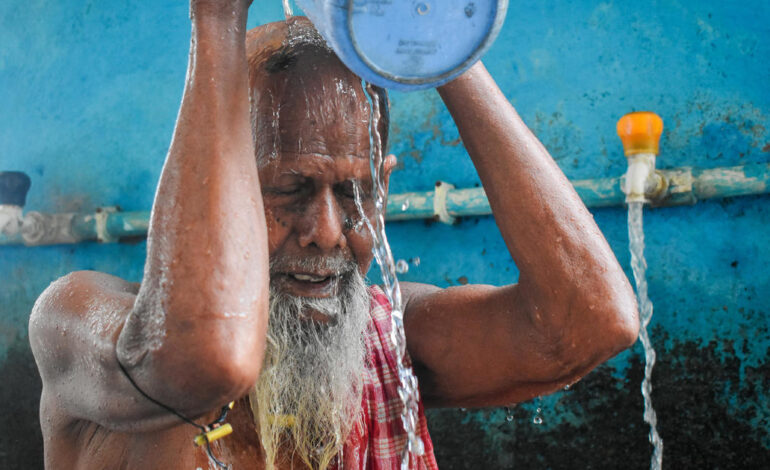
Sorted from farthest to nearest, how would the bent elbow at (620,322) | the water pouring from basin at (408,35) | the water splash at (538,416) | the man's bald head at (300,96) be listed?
the water splash at (538,416), the man's bald head at (300,96), the bent elbow at (620,322), the water pouring from basin at (408,35)

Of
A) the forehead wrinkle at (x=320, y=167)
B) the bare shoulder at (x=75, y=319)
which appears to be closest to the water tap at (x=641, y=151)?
the forehead wrinkle at (x=320, y=167)

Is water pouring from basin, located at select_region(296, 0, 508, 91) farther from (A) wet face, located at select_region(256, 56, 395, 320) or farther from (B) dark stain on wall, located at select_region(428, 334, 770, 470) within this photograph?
(B) dark stain on wall, located at select_region(428, 334, 770, 470)

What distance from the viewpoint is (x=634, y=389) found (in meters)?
2.34

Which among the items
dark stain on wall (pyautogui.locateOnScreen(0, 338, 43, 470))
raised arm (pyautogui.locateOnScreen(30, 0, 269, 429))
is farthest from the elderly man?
dark stain on wall (pyautogui.locateOnScreen(0, 338, 43, 470))

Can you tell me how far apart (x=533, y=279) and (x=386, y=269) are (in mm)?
371

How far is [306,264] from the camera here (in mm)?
1438

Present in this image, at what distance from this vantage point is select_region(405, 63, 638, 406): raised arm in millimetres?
1353

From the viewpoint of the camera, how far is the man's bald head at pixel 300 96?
1.44 metres

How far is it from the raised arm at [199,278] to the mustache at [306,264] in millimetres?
315

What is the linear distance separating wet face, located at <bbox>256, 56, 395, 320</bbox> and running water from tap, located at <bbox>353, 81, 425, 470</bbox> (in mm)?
22

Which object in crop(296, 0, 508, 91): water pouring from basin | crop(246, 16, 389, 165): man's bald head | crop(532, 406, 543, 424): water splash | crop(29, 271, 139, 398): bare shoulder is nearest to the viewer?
crop(296, 0, 508, 91): water pouring from basin

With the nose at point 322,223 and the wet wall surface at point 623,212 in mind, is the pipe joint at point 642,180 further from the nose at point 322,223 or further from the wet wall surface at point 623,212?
the nose at point 322,223

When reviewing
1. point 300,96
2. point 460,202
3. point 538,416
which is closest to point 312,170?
point 300,96

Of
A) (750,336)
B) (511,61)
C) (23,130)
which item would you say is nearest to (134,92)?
(23,130)
